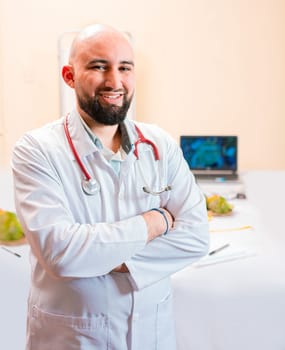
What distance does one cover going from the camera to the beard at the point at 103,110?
3.35 feet

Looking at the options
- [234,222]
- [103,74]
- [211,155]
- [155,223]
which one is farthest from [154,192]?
[211,155]

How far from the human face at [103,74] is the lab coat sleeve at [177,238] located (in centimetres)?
23

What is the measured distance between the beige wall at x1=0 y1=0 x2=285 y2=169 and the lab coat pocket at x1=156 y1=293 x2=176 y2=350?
2.51 metres

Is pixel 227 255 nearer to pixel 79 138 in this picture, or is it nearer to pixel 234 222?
pixel 234 222

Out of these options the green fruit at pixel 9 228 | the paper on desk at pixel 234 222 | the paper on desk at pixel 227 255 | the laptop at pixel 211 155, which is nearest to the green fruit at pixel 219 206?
the paper on desk at pixel 234 222

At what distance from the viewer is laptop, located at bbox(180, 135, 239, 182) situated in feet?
9.16

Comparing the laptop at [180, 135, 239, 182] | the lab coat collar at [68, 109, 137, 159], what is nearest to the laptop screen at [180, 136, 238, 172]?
the laptop at [180, 135, 239, 182]

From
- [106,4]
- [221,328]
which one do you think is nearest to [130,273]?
[221,328]

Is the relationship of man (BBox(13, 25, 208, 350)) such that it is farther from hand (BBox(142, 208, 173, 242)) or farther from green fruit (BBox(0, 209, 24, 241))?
green fruit (BBox(0, 209, 24, 241))

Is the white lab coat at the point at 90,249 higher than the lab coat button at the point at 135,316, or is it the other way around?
the white lab coat at the point at 90,249

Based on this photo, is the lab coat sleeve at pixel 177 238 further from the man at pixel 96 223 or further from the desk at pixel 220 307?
the desk at pixel 220 307

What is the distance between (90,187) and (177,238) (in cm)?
26

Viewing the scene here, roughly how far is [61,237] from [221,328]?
0.66 m

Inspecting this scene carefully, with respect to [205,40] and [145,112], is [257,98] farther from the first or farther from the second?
[145,112]
